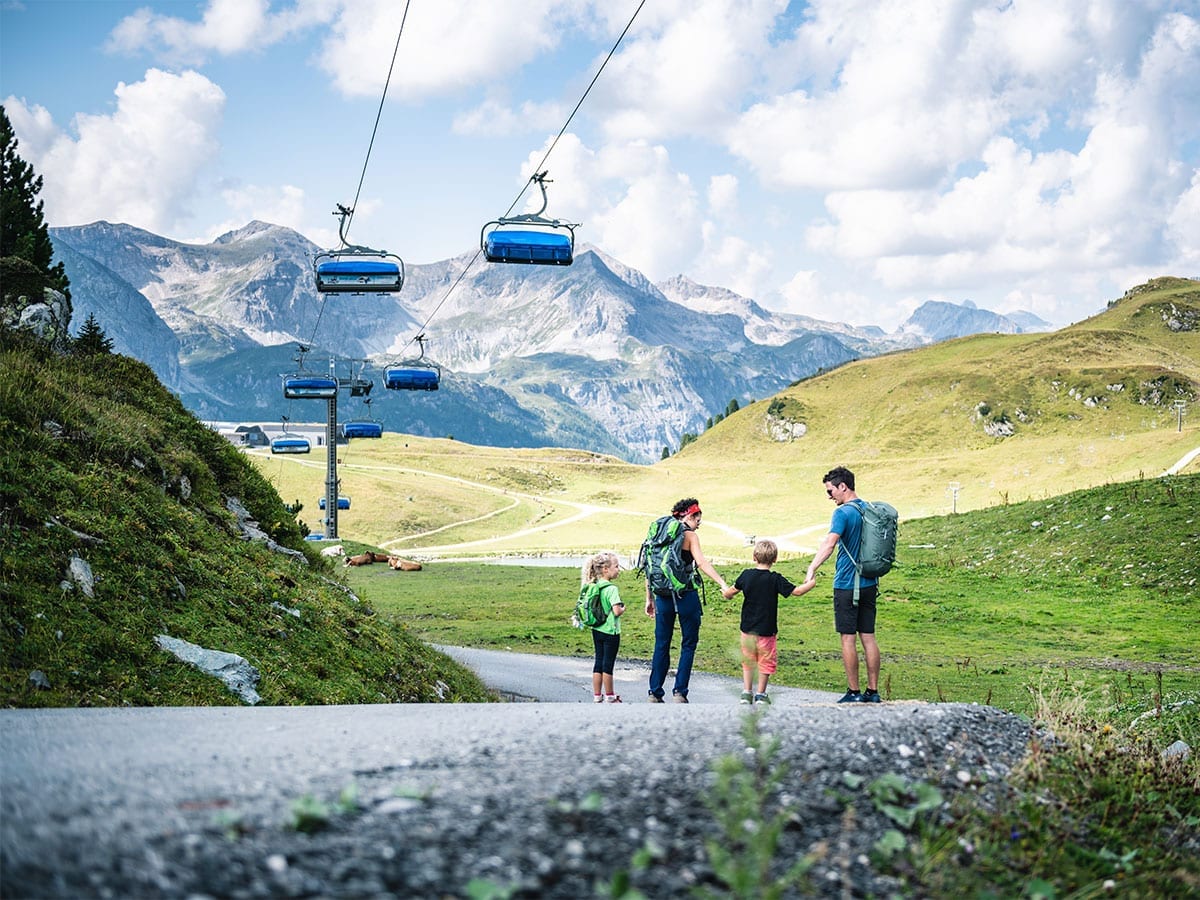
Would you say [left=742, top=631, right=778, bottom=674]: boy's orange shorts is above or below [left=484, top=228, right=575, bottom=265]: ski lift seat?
below

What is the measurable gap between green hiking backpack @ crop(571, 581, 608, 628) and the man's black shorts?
365 centimetres

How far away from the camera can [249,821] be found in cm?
468

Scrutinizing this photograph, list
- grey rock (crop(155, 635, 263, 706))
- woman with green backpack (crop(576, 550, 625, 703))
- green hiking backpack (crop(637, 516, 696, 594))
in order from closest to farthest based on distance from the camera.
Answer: grey rock (crop(155, 635, 263, 706)) < green hiking backpack (crop(637, 516, 696, 594)) < woman with green backpack (crop(576, 550, 625, 703))

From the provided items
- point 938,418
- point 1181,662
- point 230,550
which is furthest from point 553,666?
point 938,418

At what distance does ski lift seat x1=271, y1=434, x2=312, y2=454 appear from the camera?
66406 mm

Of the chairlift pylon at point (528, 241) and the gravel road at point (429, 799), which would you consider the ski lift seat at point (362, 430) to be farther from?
the gravel road at point (429, 799)

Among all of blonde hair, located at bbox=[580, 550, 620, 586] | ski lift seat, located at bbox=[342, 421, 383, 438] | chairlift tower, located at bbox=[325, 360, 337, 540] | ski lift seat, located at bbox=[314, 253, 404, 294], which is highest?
ski lift seat, located at bbox=[314, 253, 404, 294]

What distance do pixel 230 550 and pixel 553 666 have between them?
8.94m

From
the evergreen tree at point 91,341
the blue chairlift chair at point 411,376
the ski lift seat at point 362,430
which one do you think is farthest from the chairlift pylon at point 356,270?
the ski lift seat at point 362,430

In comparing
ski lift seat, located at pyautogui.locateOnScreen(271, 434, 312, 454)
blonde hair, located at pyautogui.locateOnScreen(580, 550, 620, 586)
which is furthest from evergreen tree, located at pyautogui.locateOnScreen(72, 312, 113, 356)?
ski lift seat, located at pyautogui.locateOnScreen(271, 434, 312, 454)

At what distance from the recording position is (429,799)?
522 centimetres

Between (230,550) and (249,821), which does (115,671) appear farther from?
(249,821)

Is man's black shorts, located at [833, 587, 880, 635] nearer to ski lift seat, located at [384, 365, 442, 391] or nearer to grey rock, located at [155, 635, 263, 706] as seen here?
grey rock, located at [155, 635, 263, 706]

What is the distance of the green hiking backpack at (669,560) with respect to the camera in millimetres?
13250
